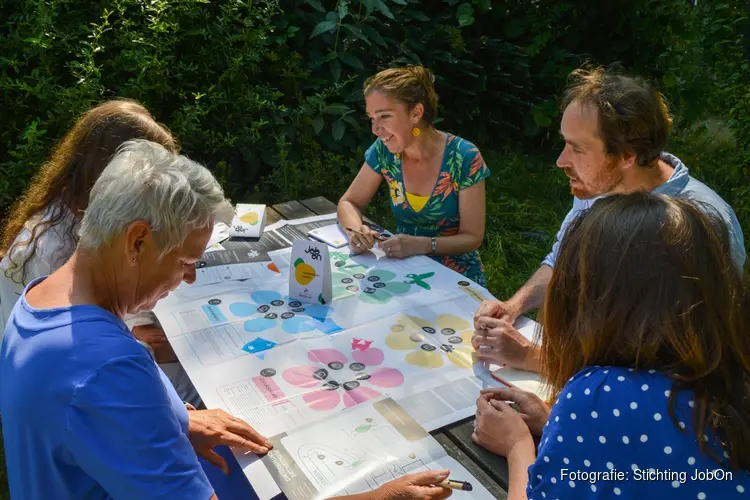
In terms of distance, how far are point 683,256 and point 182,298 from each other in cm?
154

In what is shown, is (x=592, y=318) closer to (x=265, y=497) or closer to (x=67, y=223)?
(x=265, y=497)

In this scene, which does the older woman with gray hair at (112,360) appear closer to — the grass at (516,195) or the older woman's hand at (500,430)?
the older woman's hand at (500,430)

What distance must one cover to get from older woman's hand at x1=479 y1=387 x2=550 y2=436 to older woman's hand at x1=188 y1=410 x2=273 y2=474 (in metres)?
0.53

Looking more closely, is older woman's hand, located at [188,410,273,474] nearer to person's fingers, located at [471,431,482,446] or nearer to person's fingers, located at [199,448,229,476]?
person's fingers, located at [199,448,229,476]

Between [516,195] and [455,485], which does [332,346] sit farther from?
[516,195]

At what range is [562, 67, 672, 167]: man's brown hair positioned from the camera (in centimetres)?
208

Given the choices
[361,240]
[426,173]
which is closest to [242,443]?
[361,240]

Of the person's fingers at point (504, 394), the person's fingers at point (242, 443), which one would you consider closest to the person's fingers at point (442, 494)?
the person's fingers at point (504, 394)

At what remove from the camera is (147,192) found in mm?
1293

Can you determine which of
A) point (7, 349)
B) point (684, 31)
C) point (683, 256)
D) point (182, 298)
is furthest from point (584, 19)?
point (7, 349)

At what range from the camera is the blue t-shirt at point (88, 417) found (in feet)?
3.58

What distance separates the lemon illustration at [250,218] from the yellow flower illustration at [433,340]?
95 cm

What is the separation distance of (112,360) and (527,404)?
3.04ft

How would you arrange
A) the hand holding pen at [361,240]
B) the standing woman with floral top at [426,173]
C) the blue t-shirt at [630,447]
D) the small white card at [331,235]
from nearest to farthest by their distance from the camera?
1. the blue t-shirt at [630,447]
2. the hand holding pen at [361,240]
3. the small white card at [331,235]
4. the standing woman with floral top at [426,173]
